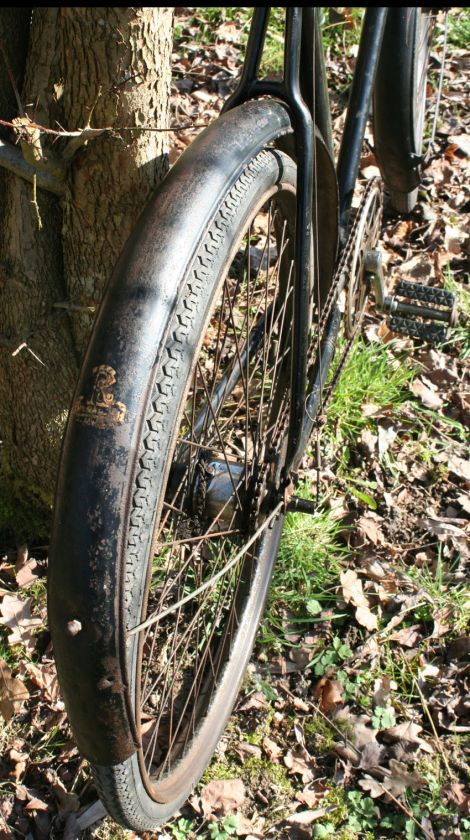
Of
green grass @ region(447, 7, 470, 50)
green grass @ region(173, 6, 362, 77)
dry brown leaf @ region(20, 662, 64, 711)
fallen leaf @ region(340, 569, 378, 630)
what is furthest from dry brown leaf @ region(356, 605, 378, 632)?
green grass @ region(447, 7, 470, 50)

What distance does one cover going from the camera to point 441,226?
401 cm

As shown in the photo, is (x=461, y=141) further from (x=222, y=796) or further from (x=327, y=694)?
(x=222, y=796)

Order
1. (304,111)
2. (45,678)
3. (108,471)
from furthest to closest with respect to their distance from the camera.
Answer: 1. (45,678)
2. (304,111)
3. (108,471)

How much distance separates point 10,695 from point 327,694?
0.94 meters

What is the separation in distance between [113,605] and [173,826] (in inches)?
49.0

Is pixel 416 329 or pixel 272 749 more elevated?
pixel 416 329

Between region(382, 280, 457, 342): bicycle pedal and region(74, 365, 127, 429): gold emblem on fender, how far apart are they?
208 cm

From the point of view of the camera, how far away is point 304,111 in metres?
1.85

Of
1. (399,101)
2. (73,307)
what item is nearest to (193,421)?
(73,307)

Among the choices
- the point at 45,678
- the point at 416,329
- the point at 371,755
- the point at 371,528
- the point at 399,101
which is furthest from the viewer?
the point at 416,329

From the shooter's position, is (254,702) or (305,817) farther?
(254,702)

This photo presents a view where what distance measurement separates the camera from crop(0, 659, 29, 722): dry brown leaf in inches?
97.4

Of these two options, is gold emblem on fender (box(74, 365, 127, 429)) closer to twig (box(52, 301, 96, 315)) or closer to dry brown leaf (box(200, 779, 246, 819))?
twig (box(52, 301, 96, 315))

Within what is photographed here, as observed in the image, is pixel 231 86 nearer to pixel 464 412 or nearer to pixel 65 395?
pixel 464 412
